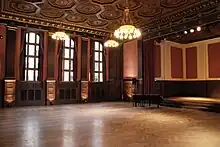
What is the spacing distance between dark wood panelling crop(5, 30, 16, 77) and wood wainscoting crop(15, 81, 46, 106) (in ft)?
1.98

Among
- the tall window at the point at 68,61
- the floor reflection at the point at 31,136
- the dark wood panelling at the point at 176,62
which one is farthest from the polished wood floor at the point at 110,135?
the dark wood panelling at the point at 176,62

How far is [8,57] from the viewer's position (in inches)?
353

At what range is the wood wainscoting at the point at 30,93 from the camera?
9.23m

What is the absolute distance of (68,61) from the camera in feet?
35.3

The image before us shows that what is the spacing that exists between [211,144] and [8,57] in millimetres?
8578

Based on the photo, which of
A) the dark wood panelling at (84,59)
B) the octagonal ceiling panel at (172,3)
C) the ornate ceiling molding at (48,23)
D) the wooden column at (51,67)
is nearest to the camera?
the octagonal ceiling panel at (172,3)

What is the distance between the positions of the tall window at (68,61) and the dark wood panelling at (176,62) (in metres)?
5.78

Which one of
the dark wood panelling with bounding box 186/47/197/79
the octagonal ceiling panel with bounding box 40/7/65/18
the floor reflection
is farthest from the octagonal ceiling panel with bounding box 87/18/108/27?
the floor reflection

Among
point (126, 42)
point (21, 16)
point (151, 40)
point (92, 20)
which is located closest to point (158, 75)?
point (151, 40)

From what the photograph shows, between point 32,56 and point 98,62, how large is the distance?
3.64 meters

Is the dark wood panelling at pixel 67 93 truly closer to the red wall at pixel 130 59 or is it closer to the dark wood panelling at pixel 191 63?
the red wall at pixel 130 59

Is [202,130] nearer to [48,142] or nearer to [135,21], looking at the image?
[48,142]

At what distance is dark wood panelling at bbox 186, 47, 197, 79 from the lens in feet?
38.7

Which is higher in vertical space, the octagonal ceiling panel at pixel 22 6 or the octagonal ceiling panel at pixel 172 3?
the octagonal ceiling panel at pixel 22 6
